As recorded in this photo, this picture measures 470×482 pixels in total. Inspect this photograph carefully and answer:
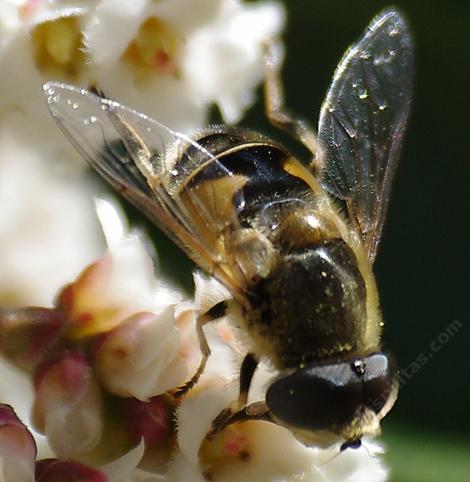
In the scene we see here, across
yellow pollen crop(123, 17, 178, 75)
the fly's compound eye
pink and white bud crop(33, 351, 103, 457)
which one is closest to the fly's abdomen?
the fly's compound eye

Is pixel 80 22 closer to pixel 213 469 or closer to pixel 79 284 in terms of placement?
pixel 79 284

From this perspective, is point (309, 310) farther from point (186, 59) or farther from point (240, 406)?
point (186, 59)

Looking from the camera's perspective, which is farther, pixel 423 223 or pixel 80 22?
pixel 423 223

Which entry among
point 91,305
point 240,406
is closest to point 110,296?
point 91,305

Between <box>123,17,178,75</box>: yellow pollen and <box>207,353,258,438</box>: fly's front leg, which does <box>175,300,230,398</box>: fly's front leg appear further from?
<box>123,17,178,75</box>: yellow pollen

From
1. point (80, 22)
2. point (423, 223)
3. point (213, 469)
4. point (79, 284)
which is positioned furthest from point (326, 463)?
point (423, 223)

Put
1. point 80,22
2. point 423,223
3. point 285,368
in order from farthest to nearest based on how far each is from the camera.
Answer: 1. point 423,223
2. point 80,22
3. point 285,368
